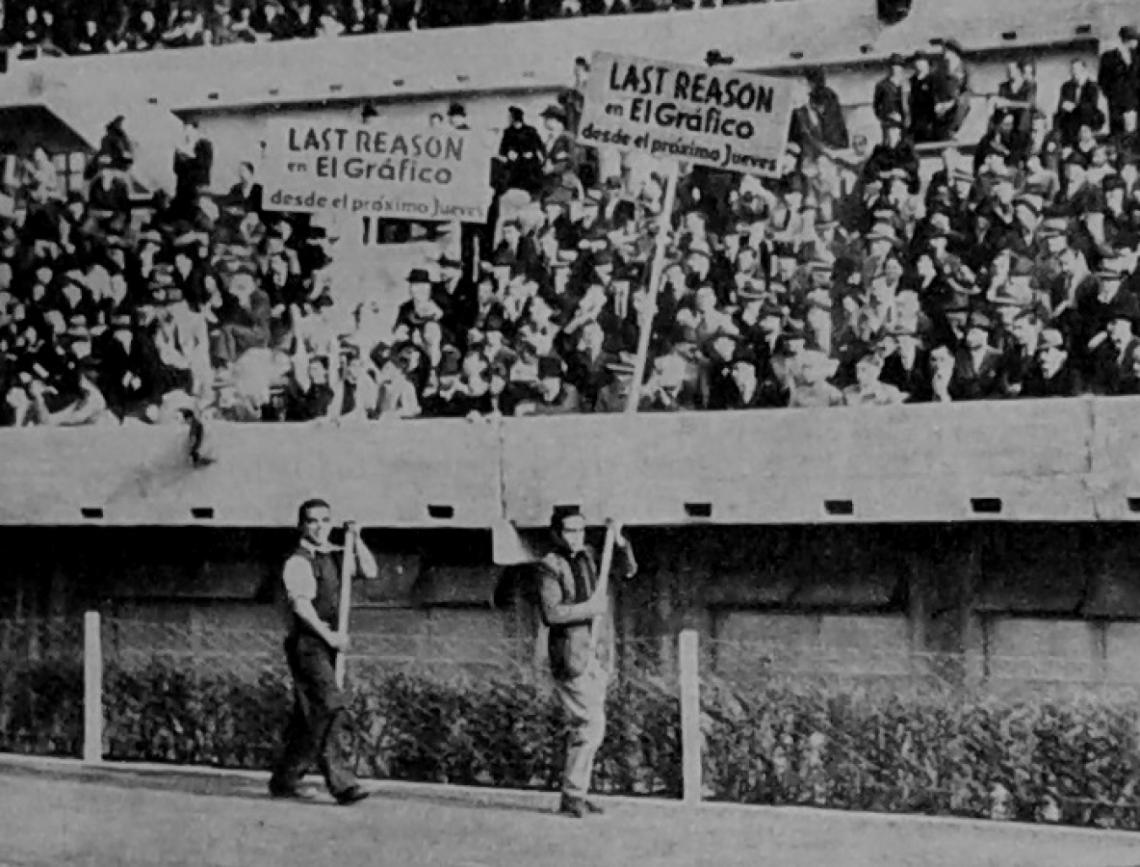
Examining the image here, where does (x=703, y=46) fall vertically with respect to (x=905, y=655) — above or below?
above

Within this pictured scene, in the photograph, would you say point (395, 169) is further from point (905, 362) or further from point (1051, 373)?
point (1051, 373)

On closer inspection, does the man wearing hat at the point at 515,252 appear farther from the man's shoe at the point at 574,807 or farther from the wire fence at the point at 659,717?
the man's shoe at the point at 574,807

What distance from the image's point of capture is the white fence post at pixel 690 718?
17.1 ft

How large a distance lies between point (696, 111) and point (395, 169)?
91cm

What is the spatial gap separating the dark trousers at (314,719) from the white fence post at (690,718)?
95 centimetres

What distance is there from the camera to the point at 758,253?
17.3 feet

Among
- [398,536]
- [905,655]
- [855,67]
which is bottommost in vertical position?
[905,655]

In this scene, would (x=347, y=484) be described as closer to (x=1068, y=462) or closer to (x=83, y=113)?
(x=83, y=113)

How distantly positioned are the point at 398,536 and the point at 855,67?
1.91 m

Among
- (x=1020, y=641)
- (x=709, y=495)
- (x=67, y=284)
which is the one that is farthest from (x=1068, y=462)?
(x=67, y=284)

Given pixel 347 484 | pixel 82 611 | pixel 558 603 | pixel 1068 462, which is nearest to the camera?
pixel 1068 462

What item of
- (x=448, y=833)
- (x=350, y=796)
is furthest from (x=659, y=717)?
(x=350, y=796)

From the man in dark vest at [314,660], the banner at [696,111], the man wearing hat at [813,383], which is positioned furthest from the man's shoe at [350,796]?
the banner at [696,111]

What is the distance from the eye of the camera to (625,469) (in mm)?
5207
